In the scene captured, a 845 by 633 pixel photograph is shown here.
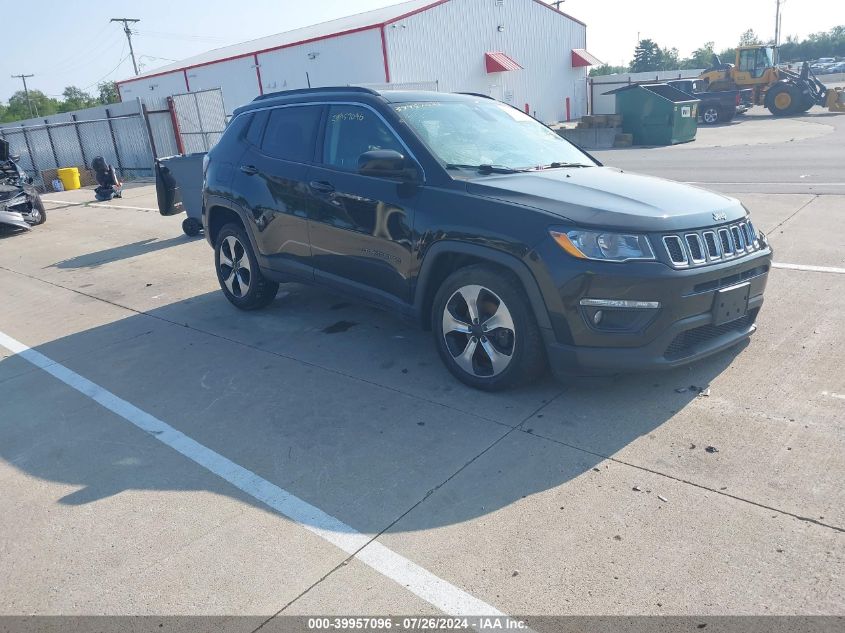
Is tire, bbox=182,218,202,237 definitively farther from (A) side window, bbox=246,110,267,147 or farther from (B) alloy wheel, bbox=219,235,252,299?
(A) side window, bbox=246,110,267,147

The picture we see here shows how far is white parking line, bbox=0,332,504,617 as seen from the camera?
2.69 meters

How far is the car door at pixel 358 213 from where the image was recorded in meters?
4.66

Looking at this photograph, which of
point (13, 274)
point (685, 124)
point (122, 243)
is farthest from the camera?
point (685, 124)

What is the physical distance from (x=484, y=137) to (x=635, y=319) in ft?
6.41

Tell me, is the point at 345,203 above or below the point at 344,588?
above

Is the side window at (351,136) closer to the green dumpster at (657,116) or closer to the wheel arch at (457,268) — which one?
the wheel arch at (457,268)

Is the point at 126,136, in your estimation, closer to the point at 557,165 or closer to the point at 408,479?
the point at 557,165

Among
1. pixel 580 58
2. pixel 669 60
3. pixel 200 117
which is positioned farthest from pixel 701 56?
pixel 200 117

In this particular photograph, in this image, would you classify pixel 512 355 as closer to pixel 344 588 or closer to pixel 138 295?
pixel 344 588

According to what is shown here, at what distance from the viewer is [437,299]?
447cm

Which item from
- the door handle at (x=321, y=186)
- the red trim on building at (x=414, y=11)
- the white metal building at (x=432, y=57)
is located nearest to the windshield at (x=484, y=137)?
the door handle at (x=321, y=186)

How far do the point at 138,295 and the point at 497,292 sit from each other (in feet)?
16.9

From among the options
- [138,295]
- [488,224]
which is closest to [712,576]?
[488,224]

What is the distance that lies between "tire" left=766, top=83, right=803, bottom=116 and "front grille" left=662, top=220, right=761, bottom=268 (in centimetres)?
2815
